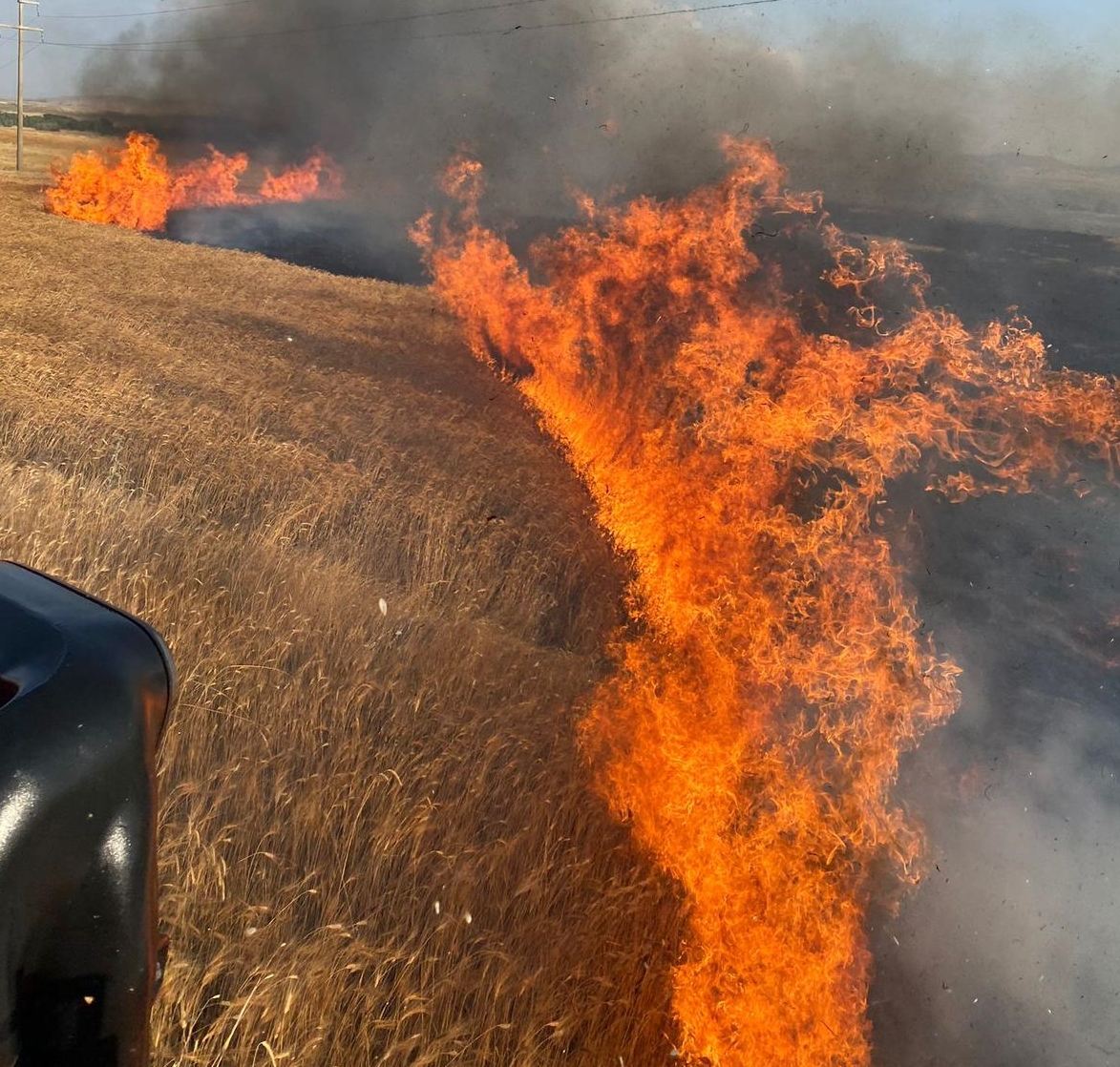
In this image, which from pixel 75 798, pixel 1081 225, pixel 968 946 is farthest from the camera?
pixel 1081 225

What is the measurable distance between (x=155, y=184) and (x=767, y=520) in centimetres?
3469

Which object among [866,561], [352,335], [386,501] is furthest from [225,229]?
[866,561]

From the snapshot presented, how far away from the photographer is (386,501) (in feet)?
35.2

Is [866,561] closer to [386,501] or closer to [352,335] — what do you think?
[386,501]

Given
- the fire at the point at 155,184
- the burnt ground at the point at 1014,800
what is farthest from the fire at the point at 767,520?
the fire at the point at 155,184

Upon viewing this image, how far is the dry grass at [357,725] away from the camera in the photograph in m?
3.76

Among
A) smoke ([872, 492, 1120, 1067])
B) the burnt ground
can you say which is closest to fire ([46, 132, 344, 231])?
the burnt ground

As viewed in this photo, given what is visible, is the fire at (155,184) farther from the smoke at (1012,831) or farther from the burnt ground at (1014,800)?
the smoke at (1012,831)

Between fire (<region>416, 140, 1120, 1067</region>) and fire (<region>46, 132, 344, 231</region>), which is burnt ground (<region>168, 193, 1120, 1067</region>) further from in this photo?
fire (<region>46, 132, 344, 231</region>)

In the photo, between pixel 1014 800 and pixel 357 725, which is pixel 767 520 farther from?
pixel 357 725

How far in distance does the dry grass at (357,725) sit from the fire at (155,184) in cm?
2343

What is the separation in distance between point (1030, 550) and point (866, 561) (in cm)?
321

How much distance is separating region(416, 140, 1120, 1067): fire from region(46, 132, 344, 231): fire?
19369 mm

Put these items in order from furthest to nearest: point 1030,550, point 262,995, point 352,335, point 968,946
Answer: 1. point 352,335
2. point 1030,550
3. point 968,946
4. point 262,995
